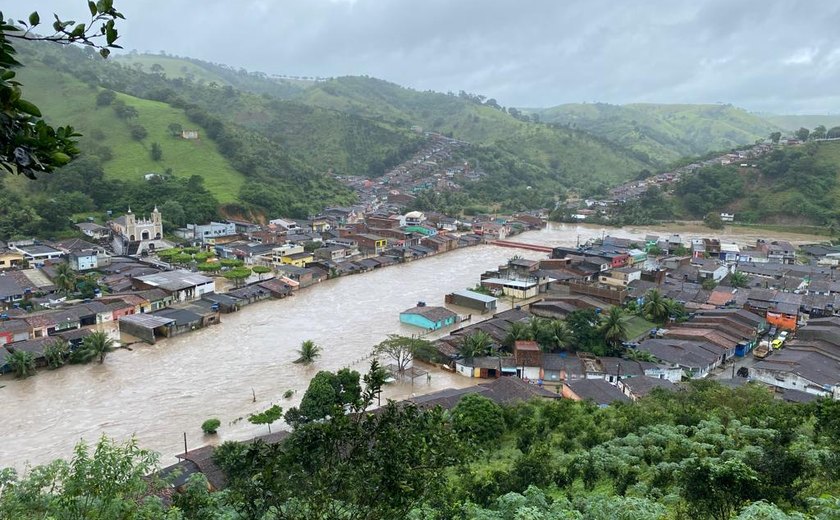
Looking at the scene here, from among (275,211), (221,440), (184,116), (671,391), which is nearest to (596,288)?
(671,391)

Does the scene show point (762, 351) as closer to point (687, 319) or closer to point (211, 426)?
point (687, 319)

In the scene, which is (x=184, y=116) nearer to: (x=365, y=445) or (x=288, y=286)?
(x=288, y=286)

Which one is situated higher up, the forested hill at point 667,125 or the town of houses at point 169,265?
the forested hill at point 667,125

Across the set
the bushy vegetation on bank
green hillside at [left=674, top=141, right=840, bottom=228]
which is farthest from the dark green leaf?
green hillside at [left=674, top=141, right=840, bottom=228]

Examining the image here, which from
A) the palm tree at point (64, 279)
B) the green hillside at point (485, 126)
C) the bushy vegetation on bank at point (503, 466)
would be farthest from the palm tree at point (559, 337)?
the green hillside at point (485, 126)

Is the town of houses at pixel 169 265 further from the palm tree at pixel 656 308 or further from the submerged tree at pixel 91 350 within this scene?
the palm tree at pixel 656 308

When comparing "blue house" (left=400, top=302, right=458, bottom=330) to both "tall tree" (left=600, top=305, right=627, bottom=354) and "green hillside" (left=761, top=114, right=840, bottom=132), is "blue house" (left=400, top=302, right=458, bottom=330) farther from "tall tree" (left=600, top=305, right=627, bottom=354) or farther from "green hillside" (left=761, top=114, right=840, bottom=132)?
"green hillside" (left=761, top=114, right=840, bottom=132)
